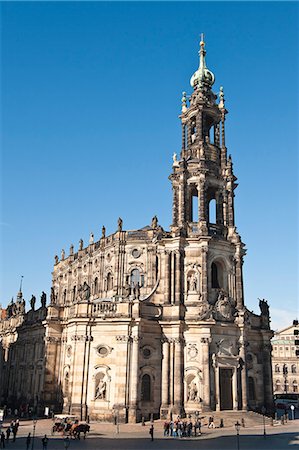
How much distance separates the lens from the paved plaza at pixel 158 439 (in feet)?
100

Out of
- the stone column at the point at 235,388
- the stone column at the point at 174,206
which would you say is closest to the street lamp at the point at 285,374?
the stone column at the point at 235,388

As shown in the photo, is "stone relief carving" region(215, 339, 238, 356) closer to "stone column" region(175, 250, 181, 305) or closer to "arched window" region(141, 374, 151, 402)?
"stone column" region(175, 250, 181, 305)

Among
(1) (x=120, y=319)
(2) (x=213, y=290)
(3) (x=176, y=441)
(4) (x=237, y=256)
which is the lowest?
(3) (x=176, y=441)

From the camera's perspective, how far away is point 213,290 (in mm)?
47219

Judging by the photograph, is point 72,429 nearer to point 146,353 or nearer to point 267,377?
point 146,353

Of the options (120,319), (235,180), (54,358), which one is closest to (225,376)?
(120,319)

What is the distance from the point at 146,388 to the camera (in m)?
43.4

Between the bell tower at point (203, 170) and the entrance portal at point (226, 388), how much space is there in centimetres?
1351

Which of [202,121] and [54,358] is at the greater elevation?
[202,121]

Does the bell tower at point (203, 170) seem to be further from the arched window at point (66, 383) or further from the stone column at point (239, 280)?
the arched window at point (66, 383)

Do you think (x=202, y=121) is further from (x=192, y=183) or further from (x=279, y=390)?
(x=279, y=390)

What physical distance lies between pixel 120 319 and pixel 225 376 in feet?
37.6

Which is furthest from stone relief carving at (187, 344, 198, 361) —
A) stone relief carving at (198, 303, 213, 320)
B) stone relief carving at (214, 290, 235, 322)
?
stone relief carving at (214, 290, 235, 322)

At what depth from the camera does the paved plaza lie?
3048cm
